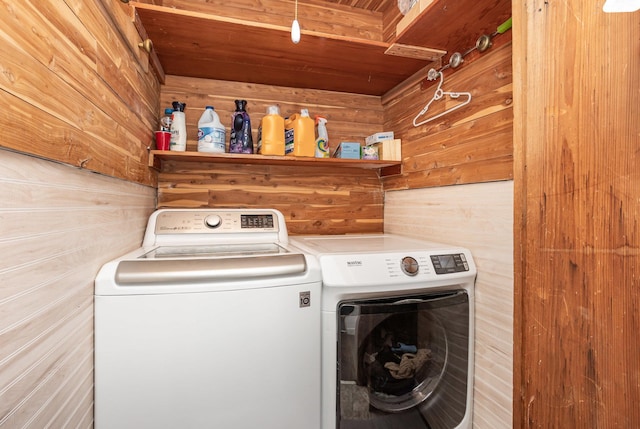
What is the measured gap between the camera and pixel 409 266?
1.16 meters

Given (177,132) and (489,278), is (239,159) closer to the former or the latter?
(177,132)

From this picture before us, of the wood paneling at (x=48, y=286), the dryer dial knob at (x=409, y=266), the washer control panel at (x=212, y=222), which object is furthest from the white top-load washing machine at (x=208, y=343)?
the washer control panel at (x=212, y=222)

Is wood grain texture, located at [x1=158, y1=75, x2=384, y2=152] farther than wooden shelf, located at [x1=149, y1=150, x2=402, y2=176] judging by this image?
Yes

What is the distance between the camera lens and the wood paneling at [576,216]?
0.56 m

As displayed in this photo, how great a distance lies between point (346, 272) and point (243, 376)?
0.50 meters

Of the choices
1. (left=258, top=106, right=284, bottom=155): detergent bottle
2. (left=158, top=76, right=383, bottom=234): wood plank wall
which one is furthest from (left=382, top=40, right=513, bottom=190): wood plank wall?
(left=258, top=106, right=284, bottom=155): detergent bottle

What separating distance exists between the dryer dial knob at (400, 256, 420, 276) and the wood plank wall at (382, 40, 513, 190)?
18.3 inches

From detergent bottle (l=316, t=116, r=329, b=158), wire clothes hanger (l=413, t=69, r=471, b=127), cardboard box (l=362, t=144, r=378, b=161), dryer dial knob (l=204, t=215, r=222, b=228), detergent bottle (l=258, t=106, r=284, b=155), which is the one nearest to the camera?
wire clothes hanger (l=413, t=69, r=471, b=127)

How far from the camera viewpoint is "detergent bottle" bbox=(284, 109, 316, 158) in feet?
5.31

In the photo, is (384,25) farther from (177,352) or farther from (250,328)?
(177,352)

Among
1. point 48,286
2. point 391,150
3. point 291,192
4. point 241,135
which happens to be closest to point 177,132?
point 241,135

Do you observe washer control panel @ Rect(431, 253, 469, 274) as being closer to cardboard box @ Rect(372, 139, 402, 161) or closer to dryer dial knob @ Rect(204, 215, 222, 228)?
cardboard box @ Rect(372, 139, 402, 161)

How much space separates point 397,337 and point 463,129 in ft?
3.24

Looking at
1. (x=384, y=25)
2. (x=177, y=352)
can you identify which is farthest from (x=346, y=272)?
(x=384, y=25)
